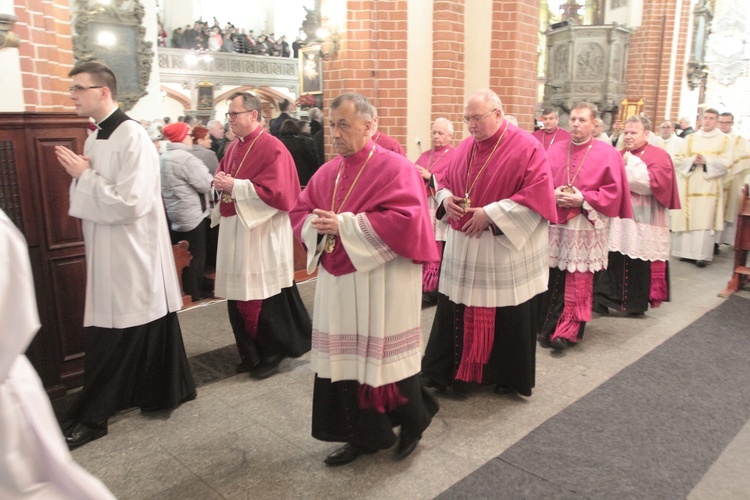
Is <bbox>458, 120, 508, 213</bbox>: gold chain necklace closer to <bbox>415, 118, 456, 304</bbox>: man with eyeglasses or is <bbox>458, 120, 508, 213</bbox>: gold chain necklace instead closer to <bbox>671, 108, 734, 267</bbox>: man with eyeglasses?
<bbox>415, 118, 456, 304</bbox>: man with eyeglasses

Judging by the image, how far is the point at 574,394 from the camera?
13.5 ft

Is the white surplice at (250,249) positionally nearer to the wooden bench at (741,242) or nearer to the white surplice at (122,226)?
the white surplice at (122,226)

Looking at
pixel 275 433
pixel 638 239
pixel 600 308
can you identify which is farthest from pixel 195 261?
pixel 638 239

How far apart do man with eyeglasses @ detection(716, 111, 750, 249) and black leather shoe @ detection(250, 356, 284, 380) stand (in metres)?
6.60

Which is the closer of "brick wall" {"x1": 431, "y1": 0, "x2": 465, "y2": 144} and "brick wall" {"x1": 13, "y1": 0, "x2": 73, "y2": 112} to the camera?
"brick wall" {"x1": 13, "y1": 0, "x2": 73, "y2": 112}

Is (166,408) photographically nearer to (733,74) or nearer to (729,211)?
(729,211)

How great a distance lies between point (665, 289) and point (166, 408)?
4.94 m

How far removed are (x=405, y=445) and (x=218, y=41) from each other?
20666 mm

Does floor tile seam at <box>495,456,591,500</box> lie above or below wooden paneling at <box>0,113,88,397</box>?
below

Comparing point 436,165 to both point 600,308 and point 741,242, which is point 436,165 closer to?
Result: point 600,308

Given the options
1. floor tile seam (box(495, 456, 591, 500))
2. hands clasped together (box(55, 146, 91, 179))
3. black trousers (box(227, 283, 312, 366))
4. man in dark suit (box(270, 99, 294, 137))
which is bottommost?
floor tile seam (box(495, 456, 591, 500))

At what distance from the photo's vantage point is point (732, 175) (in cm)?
840

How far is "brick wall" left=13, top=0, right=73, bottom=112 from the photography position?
14.0 ft

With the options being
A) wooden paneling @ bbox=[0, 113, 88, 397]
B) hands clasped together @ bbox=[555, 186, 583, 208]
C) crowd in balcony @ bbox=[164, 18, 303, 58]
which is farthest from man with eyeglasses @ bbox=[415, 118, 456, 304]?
crowd in balcony @ bbox=[164, 18, 303, 58]
